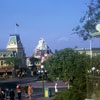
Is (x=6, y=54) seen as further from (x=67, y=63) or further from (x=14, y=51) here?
(x=67, y=63)

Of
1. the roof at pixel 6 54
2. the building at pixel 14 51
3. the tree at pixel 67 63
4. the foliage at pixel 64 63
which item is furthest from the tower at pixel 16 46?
the tree at pixel 67 63

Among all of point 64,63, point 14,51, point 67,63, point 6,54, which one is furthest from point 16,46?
point 67,63

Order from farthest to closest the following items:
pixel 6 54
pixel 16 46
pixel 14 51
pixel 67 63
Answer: pixel 16 46 < pixel 14 51 < pixel 6 54 < pixel 67 63

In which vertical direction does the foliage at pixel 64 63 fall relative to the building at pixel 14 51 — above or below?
below

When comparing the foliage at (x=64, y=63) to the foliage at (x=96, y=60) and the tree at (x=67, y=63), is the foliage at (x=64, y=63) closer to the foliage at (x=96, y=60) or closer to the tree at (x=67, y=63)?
the tree at (x=67, y=63)

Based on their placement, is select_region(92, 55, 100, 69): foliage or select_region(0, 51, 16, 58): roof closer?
select_region(92, 55, 100, 69): foliage

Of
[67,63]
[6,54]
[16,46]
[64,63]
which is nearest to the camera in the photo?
[67,63]

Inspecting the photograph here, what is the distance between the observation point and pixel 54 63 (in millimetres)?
54281

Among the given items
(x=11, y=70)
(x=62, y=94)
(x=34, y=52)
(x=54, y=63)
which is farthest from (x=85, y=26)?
(x=34, y=52)

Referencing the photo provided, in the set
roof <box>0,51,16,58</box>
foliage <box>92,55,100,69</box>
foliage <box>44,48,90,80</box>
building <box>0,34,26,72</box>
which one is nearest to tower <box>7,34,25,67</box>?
building <box>0,34,26,72</box>

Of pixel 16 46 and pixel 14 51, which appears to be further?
pixel 16 46

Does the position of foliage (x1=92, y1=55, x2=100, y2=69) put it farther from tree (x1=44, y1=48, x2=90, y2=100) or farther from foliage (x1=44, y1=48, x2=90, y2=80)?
foliage (x1=44, y1=48, x2=90, y2=80)

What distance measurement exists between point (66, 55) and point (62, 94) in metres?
37.9

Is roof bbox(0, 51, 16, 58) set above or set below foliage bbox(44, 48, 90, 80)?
above
